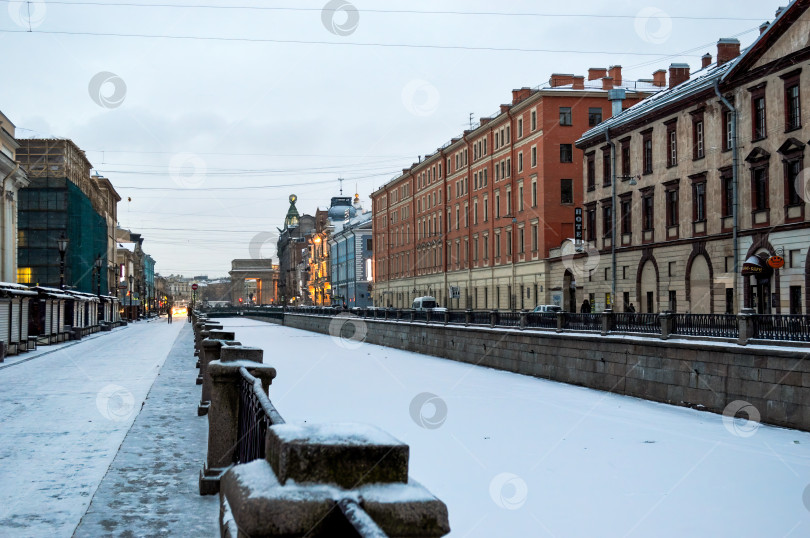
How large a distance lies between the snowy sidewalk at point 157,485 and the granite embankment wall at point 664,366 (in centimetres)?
1172

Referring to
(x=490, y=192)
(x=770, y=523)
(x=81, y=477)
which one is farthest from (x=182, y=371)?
(x=490, y=192)

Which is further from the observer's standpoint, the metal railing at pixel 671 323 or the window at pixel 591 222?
the window at pixel 591 222

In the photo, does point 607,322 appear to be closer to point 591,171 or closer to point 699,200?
point 699,200

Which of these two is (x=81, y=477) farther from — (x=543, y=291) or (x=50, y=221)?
(x=50, y=221)

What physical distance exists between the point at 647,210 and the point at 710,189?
5971 mm

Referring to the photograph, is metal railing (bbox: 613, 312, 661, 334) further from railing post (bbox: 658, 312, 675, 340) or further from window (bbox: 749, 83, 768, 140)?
window (bbox: 749, 83, 768, 140)

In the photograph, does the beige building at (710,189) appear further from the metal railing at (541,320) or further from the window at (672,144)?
the metal railing at (541,320)

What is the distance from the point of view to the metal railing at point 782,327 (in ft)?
58.7

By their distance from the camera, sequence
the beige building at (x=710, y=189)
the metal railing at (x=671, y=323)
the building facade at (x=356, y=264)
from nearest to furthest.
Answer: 1. the metal railing at (x=671, y=323)
2. the beige building at (x=710, y=189)
3. the building facade at (x=356, y=264)

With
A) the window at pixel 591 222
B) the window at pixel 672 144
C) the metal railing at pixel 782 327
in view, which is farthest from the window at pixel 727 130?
the metal railing at pixel 782 327

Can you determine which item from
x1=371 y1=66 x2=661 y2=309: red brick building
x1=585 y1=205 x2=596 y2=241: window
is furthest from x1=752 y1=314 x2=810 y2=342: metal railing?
x1=371 y1=66 x2=661 y2=309: red brick building

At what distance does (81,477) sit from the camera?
933cm

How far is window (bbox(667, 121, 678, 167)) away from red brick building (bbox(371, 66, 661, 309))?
13.9 m

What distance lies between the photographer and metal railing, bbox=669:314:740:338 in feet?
66.9
